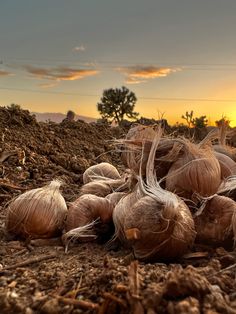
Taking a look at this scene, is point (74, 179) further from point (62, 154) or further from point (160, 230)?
point (160, 230)

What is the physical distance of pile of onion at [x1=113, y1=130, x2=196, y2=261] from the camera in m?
2.56

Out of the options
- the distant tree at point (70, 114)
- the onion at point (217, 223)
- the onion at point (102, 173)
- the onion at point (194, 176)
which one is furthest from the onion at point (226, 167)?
the distant tree at point (70, 114)

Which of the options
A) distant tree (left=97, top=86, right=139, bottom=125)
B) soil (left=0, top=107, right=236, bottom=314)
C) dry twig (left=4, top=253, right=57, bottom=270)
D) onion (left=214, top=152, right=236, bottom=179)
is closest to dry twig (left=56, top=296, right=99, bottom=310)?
soil (left=0, top=107, right=236, bottom=314)

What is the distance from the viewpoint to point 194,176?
3.04 metres

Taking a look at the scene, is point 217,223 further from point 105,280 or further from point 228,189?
point 105,280

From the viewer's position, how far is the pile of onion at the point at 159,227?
256 cm

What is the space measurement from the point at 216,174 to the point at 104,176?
65.8 inches

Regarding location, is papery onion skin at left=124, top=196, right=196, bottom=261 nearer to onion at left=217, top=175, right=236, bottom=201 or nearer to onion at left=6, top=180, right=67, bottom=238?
onion at left=217, top=175, right=236, bottom=201

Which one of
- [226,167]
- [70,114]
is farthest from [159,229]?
[70,114]

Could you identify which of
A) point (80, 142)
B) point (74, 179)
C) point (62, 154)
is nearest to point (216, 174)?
point (74, 179)

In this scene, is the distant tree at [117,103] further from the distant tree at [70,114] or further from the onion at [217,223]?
the onion at [217,223]

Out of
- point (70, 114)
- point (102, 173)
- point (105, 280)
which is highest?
point (70, 114)

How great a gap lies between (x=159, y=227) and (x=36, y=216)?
123cm

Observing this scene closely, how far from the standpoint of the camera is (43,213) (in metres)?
3.43
